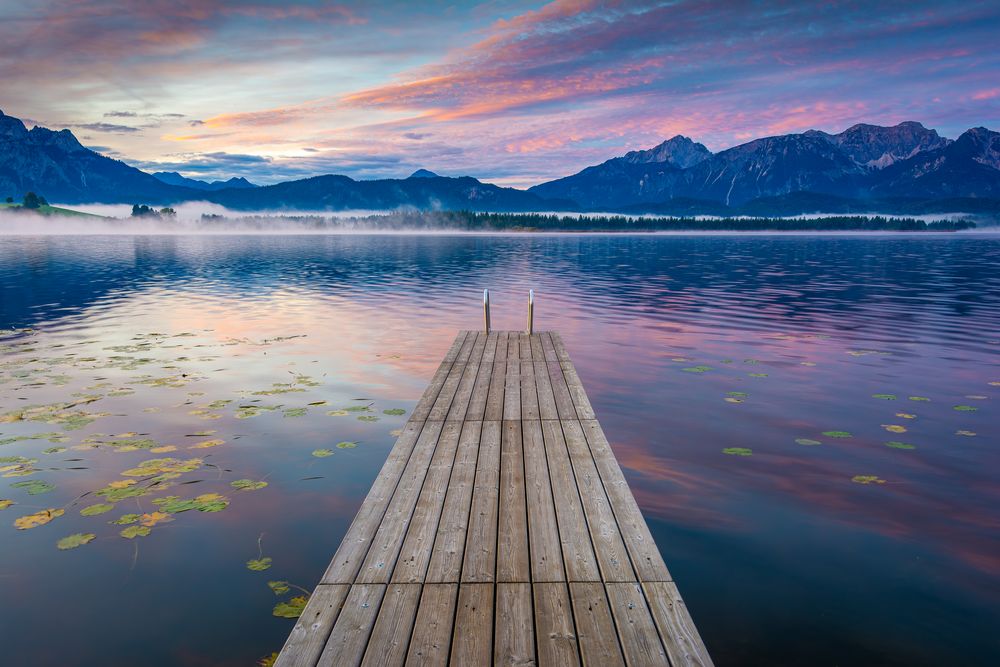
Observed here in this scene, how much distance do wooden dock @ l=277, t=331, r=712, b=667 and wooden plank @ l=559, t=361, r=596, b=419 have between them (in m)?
1.41

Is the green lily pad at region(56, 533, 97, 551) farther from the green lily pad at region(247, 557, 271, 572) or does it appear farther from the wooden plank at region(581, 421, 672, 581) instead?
the wooden plank at region(581, 421, 672, 581)

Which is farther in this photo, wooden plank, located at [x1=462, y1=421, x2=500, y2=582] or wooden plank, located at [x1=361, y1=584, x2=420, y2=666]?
wooden plank, located at [x1=462, y1=421, x2=500, y2=582]

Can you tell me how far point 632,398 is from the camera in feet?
57.9

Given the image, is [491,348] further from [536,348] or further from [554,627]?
[554,627]

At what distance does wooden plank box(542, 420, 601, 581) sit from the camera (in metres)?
6.80

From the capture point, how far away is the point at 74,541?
29.8 ft

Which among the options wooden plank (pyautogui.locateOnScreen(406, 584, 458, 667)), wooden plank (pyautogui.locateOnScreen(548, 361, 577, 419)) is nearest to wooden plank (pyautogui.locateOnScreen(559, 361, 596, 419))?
wooden plank (pyautogui.locateOnScreen(548, 361, 577, 419))

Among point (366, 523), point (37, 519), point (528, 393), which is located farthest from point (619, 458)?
point (37, 519)

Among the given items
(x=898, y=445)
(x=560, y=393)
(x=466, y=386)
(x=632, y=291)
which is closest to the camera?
(x=898, y=445)

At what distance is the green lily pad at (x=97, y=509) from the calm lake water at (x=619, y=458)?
0.06 m

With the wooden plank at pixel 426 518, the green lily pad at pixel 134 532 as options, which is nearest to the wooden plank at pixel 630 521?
the wooden plank at pixel 426 518

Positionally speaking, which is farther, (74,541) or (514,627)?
(74,541)

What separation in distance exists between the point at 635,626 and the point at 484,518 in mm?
2710

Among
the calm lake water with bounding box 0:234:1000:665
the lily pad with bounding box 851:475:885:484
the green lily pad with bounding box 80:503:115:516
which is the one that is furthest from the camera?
the lily pad with bounding box 851:475:885:484
